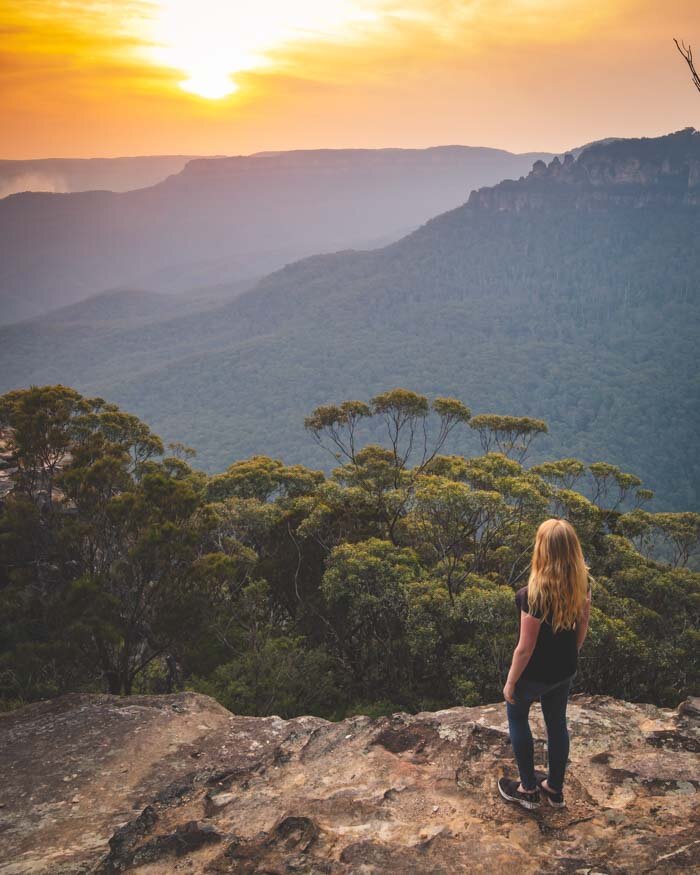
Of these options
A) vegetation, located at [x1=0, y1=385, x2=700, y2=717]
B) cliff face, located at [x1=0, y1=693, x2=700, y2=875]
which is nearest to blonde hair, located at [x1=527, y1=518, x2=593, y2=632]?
cliff face, located at [x1=0, y1=693, x2=700, y2=875]

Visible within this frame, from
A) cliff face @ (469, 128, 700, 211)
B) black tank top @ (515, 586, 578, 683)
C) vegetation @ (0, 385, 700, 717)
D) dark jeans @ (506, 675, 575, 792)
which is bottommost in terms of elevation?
vegetation @ (0, 385, 700, 717)

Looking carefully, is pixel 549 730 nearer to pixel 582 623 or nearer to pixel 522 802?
pixel 522 802

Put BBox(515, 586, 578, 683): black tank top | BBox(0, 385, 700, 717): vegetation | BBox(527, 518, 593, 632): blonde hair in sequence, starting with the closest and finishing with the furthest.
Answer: BBox(527, 518, 593, 632): blonde hair → BBox(515, 586, 578, 683): black tank top → BBox(0, 385, 700, 717): vegetation

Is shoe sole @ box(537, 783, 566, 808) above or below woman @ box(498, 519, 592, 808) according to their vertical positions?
below

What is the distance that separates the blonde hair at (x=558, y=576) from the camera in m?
3.97

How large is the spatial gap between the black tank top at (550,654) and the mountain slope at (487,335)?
234 feet

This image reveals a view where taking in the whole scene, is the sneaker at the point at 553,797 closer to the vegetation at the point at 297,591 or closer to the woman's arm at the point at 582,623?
the woman's arm at the point at 582,623

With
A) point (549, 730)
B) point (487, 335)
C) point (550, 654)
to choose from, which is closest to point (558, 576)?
point (550, 654)

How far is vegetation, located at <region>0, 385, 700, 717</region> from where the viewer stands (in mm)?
11594

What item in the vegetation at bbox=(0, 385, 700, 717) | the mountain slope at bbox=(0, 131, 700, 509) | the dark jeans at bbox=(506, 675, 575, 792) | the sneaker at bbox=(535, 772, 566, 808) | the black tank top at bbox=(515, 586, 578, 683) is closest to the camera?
the black tank top at bbox=(515, 586, 578, 683)

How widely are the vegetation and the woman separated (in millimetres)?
7527

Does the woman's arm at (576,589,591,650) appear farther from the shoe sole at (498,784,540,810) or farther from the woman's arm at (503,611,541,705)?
the shoe sole at (498,784,540,810)

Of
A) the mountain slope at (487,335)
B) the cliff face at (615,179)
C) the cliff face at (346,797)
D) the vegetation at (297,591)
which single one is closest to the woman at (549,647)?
the cliff face at (346,797)

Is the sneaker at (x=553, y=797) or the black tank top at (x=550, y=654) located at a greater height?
the black tank top at (x=550, y=654)
